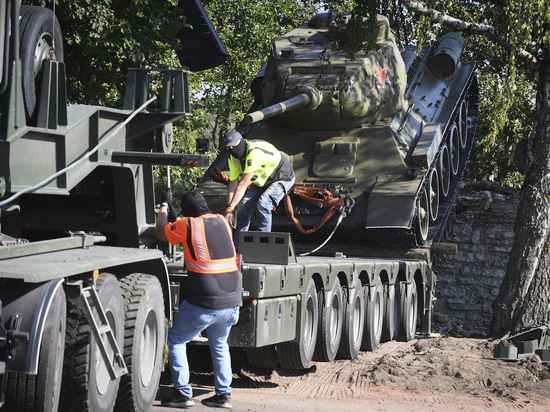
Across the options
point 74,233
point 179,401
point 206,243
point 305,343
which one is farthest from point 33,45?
point 305,343

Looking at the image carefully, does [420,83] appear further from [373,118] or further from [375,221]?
[375,221]

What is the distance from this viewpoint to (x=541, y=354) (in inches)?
351

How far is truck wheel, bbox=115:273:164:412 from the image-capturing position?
5.07 meters

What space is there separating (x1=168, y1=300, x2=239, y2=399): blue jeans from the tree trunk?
646cm

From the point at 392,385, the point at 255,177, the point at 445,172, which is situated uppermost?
the point at 445,172

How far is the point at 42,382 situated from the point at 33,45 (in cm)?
199

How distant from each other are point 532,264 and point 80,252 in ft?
26.9

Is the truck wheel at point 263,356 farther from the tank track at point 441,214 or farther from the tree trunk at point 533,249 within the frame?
the tree trunk at point 533,249

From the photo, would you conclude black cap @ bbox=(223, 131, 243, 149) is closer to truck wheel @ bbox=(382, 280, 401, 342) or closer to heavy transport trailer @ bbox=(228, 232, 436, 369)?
heavy transport trailer @ bbox=(228, 232, 436, 369)

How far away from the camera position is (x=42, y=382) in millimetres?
3883

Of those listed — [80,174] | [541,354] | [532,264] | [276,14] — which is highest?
[276,14]

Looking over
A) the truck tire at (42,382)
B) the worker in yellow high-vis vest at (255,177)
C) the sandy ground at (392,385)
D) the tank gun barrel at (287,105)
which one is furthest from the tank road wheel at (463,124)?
the truck tire at (42,382)

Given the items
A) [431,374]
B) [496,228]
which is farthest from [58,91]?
[496,228]

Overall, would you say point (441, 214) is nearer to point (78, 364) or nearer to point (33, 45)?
point (33, 45)
